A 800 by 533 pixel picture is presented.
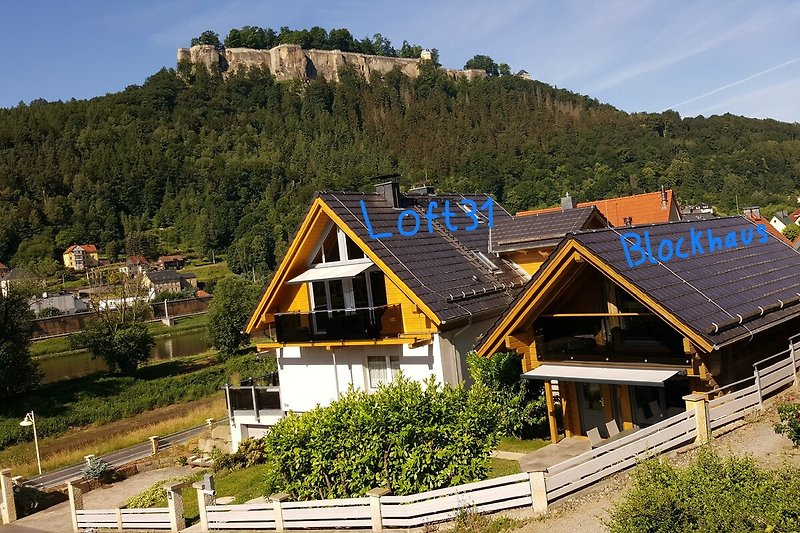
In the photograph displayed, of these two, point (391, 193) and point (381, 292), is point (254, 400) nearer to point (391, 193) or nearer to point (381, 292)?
point (381, 292)

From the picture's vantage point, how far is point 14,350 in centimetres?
4681

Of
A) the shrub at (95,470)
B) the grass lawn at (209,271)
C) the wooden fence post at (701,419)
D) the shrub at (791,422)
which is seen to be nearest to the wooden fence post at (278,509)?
the wooden fence post at (701,419)

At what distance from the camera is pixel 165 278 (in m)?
121

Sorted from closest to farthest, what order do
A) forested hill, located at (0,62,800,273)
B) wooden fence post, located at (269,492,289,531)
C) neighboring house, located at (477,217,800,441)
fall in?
wooden fence post, located at (269,492,289,531), neighboring house, located at (477,217,800,441), forested hill, located at (0,62,800,273)

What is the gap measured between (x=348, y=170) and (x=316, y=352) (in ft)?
524

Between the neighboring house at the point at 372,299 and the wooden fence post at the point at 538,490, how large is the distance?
723 cm

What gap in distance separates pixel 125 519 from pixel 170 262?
423ft

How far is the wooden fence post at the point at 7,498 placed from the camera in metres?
20.9

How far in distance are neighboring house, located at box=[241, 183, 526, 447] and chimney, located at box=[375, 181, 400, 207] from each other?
37 mm

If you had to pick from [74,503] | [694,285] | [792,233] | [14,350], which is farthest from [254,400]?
[792,233]

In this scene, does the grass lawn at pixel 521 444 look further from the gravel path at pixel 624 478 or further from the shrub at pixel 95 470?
the shrub at pixel 95 470

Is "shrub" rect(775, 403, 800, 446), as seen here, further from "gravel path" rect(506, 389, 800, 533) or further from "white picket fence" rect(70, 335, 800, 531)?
"white picket fence" rect(70, 335, 800, 531)

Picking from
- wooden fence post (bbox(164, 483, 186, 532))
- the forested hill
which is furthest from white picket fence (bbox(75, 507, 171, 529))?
the forested hill

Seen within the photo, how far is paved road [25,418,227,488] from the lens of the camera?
28.6m
